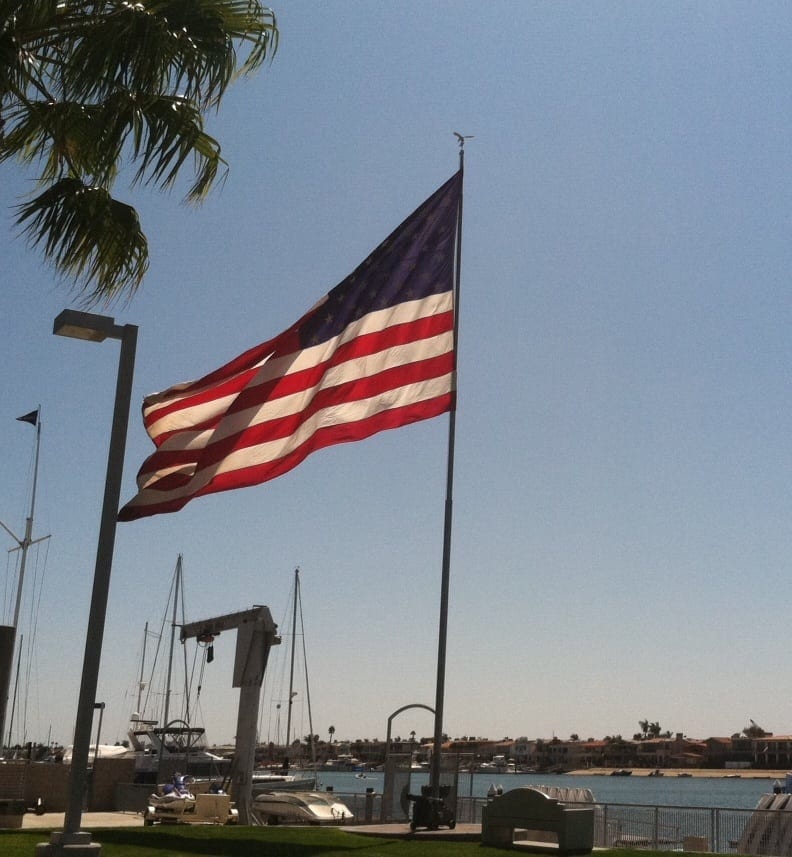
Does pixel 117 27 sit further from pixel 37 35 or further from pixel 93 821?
pixel 93 821

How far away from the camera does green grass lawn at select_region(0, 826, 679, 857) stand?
1544 centimetres

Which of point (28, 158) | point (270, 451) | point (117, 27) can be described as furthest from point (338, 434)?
point (117, 27)

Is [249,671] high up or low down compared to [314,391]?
down

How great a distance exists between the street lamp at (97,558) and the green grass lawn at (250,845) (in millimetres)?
4333

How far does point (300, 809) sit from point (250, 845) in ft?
26.2

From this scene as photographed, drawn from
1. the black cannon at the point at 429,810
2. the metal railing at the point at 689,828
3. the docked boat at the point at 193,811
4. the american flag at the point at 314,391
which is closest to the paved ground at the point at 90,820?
the docked boat at the point at 193,811

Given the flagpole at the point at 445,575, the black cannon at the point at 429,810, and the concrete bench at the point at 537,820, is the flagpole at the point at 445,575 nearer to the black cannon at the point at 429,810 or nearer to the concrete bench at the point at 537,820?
the black cannon at the point at 429,810

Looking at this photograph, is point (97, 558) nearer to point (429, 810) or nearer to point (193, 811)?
point (429, 810)

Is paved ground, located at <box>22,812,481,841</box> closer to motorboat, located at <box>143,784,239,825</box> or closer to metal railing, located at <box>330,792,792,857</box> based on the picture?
motorboat, located at <box>143,784,239,825</box>

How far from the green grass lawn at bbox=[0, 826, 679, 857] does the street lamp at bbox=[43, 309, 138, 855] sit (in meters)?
4.33

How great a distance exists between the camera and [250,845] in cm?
1689

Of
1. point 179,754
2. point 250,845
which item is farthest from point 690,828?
point 179,754

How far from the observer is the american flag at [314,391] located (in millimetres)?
17344

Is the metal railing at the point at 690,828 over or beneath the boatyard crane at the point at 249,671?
beneath
